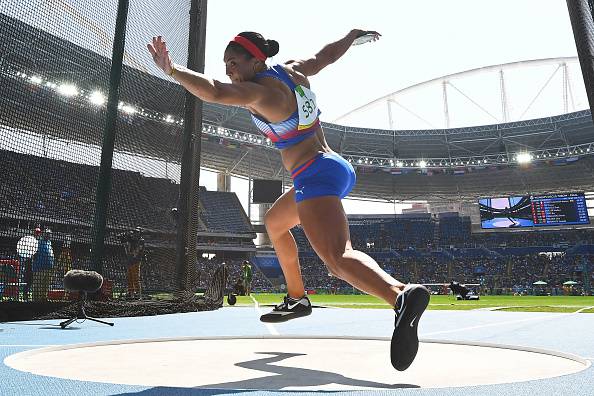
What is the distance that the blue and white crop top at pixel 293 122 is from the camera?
2535mm

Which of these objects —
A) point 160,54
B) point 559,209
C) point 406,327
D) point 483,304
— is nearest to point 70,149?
point 160,54

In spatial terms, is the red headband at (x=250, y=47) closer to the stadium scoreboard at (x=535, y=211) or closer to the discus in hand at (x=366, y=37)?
the discus in hand at (x=366, y=37)

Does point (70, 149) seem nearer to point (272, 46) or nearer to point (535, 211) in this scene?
point (272, 46)

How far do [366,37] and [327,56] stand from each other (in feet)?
1.27

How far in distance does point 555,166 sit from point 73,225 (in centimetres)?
3776

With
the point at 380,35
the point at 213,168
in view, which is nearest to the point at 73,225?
the point at 380,35

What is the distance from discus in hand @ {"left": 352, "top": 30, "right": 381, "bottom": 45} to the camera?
3330 millimetres

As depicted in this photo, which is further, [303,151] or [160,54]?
[303,151]

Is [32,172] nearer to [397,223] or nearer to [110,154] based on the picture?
[110,154]

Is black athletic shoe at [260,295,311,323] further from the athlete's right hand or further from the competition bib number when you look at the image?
the athlete's right hand

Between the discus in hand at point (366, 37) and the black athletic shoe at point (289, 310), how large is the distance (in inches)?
69.0

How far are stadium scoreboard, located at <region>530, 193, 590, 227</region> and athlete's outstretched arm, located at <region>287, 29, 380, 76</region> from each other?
33132mm

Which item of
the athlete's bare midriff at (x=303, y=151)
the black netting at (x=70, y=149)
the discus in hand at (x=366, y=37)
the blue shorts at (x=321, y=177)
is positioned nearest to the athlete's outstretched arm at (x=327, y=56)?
the discus in hand at (x=366, y=37)

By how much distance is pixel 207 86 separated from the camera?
1978 mm
